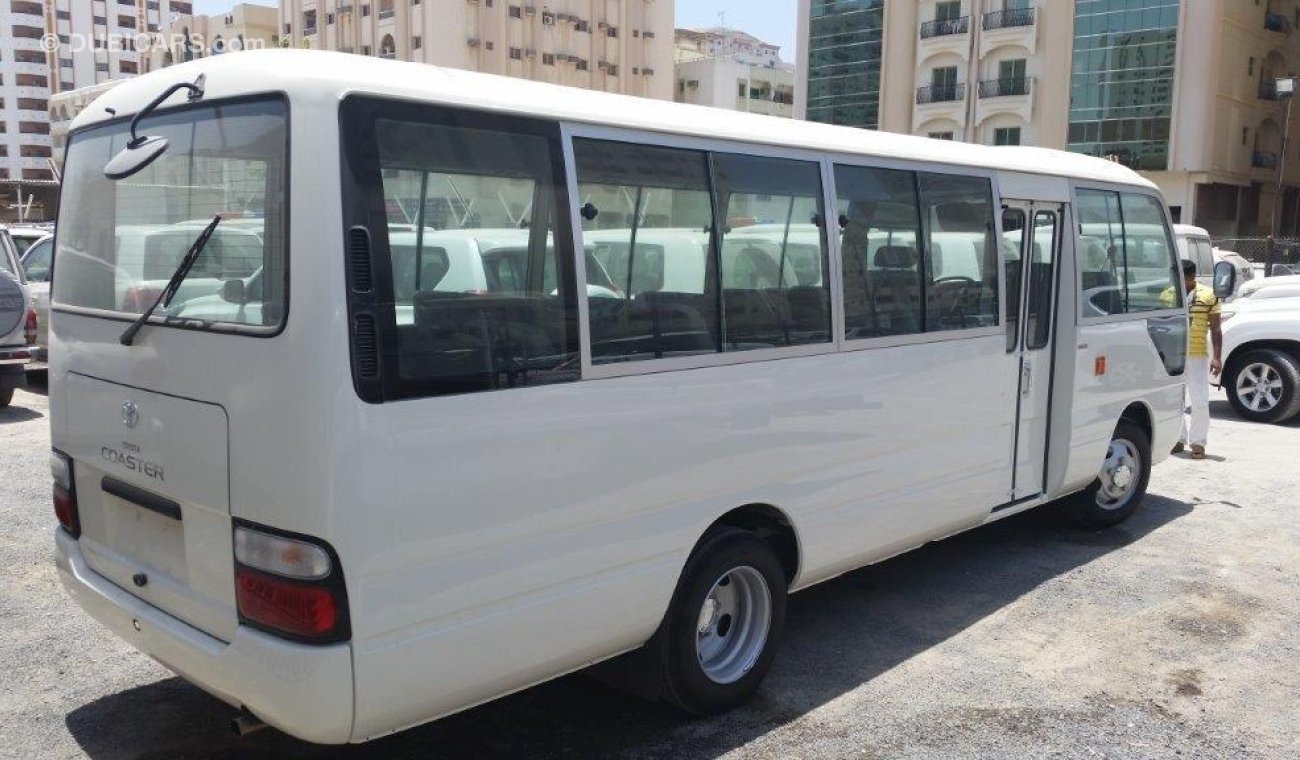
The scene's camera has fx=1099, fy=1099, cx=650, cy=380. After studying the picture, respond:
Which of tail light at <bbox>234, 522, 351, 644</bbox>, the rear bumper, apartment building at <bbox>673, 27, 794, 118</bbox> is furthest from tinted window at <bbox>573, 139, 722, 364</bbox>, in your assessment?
apartment building at <bbox>673, 27, 794, 118</bbox>

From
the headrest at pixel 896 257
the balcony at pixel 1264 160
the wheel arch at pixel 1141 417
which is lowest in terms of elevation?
the wheel arch at pixel 1141 417

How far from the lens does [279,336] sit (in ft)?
10.3

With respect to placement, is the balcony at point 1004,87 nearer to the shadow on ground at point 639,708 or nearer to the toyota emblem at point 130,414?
the shadow on ground at point 639,708

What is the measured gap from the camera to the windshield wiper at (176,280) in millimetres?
3420

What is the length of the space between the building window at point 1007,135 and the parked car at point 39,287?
157 ft

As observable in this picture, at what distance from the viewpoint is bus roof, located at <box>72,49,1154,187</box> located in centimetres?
320

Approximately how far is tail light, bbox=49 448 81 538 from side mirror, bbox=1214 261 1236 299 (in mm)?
8176

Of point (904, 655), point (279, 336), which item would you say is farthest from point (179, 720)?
point (904, 655)

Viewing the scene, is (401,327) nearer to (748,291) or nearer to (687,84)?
(748,291)

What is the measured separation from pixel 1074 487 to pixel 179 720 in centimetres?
516

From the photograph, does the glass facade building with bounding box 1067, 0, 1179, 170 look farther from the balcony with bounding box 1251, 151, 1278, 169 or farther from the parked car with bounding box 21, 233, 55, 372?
the parked car with bounding box 21, 233, 55, 372

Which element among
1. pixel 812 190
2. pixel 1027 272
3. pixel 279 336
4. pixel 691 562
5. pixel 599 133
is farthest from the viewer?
pixel 1027 272

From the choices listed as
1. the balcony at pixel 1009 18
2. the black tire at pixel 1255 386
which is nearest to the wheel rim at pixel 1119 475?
the black tire at pixel 1255 386

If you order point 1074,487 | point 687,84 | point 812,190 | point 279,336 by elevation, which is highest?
point 687,84
